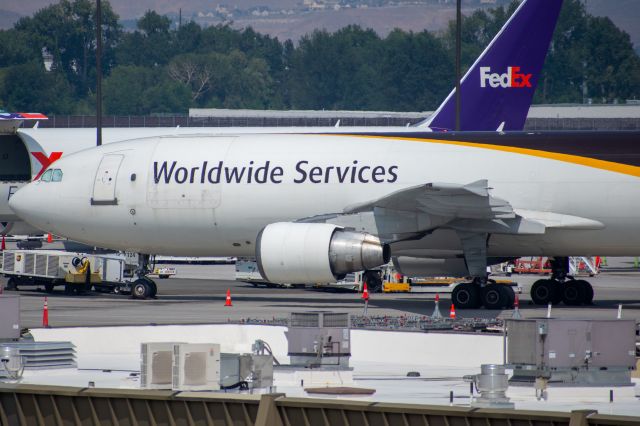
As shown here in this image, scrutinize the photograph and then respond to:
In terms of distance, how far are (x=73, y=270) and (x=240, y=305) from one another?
22.3 feet

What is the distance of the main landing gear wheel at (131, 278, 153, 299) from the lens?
35125 millimetres

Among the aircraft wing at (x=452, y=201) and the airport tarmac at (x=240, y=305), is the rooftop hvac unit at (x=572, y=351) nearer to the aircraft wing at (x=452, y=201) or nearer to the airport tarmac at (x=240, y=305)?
the airport tarmac at (x=240, y=305)

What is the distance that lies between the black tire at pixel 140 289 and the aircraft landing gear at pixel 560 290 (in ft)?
31.3

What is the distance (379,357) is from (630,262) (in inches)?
1474

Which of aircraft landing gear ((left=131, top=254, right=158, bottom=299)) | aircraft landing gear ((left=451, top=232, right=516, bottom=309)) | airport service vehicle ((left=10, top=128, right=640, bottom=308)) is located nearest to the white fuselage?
airport service vehicle ((left=10, top=128, right=640, bottom=308))

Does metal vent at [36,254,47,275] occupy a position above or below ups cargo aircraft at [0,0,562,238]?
below

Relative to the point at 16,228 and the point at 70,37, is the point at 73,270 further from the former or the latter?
the point at 70,37

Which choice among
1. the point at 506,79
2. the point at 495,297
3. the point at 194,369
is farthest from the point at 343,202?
the point at 194,369

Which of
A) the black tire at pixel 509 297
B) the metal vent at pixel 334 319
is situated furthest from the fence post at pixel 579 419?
the black tire at pixel 509 297

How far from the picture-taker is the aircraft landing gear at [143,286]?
115ft

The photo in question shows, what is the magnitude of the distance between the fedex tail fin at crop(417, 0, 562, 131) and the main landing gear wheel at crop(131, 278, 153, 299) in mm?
13140

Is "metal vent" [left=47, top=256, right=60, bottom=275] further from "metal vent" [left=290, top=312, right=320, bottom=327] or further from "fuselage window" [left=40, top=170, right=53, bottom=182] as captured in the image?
"metal vent" [left=290, top=312, right=320, bottom=327]

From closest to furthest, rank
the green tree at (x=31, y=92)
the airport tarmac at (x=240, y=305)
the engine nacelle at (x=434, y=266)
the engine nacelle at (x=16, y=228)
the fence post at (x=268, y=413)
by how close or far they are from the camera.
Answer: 1. the fence post at (x=268, y=413)
2. the airport tarmac at (x=240, y=305)
3. the engine nacelle at (x=434, y=266)
4. the engine nacelle at (x=16, y=228)
5. the green tree at (x=31, y=92)

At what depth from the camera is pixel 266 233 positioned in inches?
1230
